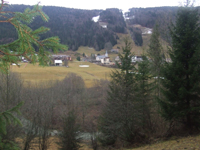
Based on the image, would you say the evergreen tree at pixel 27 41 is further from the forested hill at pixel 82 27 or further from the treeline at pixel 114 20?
the treeline at pixel 114 20

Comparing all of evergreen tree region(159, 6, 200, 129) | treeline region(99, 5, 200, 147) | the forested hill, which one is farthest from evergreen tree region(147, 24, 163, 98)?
the forested hill

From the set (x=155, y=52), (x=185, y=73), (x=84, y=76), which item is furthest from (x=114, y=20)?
(x=185, y=73)

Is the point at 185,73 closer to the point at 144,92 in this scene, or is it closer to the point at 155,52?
the point at 144,92

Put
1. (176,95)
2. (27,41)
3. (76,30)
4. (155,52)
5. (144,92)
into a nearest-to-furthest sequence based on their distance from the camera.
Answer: (27,41) < (176,95) < (144,92) < (155,52) < (76,30)

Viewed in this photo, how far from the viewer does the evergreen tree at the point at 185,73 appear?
31.2 ft

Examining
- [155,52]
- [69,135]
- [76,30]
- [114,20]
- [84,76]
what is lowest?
[84,76]

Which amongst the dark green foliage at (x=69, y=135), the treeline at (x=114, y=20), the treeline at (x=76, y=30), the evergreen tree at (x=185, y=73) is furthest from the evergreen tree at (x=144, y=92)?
the treeline at (x=114, y=20)

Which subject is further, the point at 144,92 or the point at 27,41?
the point at 144,92

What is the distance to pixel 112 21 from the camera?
180 meters

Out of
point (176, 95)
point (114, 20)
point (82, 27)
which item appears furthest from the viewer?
point (114, 20)

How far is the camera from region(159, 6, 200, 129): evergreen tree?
31.2 ft

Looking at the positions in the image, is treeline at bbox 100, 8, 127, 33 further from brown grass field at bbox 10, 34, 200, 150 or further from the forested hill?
brown grass field at bbox 10, 34, 200, 150

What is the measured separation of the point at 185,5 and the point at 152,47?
569 centimetres

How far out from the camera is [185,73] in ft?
32.6
